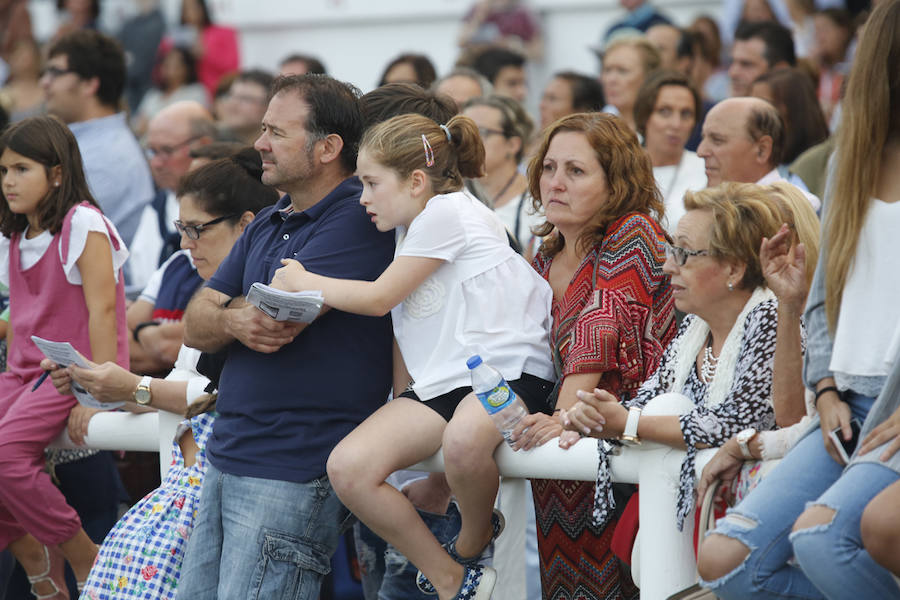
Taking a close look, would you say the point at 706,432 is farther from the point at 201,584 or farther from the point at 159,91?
the point at 159,91

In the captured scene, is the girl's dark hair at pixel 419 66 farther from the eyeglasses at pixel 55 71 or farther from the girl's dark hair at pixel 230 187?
the girl's dark hair at pixel 230 187

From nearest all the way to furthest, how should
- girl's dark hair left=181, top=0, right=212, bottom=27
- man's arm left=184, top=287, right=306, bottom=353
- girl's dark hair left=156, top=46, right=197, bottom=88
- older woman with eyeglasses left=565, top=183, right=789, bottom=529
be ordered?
older woman with eyeglasses left=565, top=183, right=789, bottom=529 < man's arm left=184, top=287, right=306, bottom=353 < girl's dark hair left=156, top=46, right=197, bottom=88 < girl's dark hair left=181, top=0, right=212, bottom=27

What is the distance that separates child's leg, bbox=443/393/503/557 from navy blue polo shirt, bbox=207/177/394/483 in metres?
0.41

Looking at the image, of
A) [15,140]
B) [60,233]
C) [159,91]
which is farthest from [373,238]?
[159,91]

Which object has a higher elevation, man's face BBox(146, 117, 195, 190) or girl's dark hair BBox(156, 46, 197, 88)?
man's face BBox(146, 117, 195, 190)

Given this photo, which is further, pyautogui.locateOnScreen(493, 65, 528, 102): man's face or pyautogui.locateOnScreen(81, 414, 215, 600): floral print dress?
pyautogui.locateOnScreen(493, 65, 528, 102): man's face

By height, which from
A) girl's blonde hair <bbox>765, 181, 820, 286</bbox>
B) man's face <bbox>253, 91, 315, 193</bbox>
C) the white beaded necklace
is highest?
girl's blonde hair <bbox>765, 181, 820, 286</bbox>

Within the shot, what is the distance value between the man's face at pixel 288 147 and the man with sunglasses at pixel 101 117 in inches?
112

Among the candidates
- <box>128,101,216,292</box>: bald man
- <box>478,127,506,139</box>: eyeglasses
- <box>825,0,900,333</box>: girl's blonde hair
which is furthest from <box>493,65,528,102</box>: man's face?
<box>825,0,900,333</box>: girl's blonde hair

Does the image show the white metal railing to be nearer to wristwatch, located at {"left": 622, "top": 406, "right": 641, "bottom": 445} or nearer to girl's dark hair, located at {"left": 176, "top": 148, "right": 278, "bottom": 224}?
wristwatch, located at {"left": 622, "top": 406, "right": 641, "bottom": 445}

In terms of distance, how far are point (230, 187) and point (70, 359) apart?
0.80 m

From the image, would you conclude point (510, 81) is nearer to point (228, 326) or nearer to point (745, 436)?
point (228, 326)

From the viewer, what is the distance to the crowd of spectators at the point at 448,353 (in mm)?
2891

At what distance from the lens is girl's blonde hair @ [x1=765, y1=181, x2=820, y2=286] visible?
327 cm
